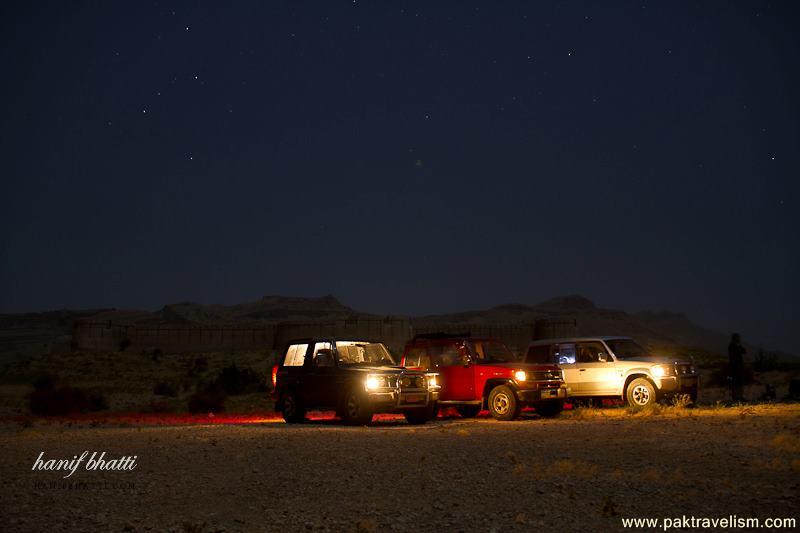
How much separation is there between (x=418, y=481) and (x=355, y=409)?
841cm

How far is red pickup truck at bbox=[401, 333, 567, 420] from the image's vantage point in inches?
779

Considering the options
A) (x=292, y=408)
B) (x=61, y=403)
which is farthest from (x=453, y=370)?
(x=61, y=403)

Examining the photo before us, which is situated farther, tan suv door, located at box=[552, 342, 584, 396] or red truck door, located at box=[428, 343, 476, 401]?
tan suv door, located at box=[552, 342, 584, 396]

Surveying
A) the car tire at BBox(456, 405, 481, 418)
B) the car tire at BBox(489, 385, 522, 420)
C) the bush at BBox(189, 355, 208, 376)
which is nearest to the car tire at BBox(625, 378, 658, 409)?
the car tire at BBox(489, 385, 522, 420)

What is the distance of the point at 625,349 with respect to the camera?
75.0 feet

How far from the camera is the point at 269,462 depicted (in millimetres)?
12531

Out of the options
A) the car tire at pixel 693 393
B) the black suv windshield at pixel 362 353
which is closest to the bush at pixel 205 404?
the black suv windshield at pixel 362 353

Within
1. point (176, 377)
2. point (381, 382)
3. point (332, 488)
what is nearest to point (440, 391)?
point (381, 382)

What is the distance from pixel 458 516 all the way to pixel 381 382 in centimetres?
1000

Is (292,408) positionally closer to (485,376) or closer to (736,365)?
(485,376)

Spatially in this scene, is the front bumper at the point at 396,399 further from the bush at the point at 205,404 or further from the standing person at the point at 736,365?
the bush at the point at 205,404

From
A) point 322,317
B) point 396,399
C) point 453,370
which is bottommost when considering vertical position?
point 396,399

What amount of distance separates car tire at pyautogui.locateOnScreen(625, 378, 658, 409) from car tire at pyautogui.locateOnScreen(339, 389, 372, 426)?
6938 millimetres

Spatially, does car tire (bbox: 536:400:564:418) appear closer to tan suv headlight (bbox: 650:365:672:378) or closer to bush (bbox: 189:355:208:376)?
tan suv headlight (bbox: 650:365:672:378)
